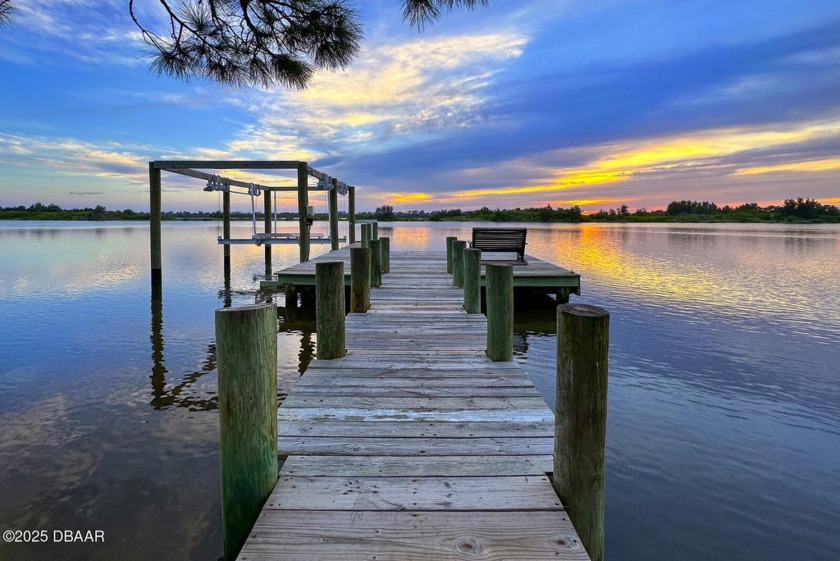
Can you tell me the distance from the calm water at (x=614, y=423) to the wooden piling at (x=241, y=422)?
1260mm

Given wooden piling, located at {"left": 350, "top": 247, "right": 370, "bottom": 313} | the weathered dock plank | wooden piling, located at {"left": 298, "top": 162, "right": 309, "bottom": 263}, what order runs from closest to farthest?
the weathered dock plank < wooden piling, located at {"left": 350, "top": 247, "right": 370, "bottom": 313} < wooden piling, located at {"left": 298, "top": 162, "right": 309, "bottom": 263}

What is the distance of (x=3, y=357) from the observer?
7.62 meters

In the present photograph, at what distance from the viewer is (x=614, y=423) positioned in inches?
205

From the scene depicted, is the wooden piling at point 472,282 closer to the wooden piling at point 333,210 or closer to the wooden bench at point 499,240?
the wooden bench at point 499,240

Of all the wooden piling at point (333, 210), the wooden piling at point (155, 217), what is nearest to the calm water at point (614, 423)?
the wooden piling at point (155, 217)

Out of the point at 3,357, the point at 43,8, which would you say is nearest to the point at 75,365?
the point at 3,357

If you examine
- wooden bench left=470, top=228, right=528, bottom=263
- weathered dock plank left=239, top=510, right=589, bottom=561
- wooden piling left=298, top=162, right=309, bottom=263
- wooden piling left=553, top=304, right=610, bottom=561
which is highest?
wooden piling left=298, top=162, right=309, bottom=263

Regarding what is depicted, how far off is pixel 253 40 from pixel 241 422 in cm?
529

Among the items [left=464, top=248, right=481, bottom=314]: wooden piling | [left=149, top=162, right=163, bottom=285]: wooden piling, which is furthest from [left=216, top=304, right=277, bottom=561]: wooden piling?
[left=149, top=162, right=163, bottom=285]: wooden piling

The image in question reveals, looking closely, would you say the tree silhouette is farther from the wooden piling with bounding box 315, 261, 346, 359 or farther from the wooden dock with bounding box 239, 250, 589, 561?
the wooden dock with bounding box 239, 250, 589, 561

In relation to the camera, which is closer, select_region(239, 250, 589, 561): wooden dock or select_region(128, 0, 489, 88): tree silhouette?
select_region(239, 250, 589, 561): wooden dock

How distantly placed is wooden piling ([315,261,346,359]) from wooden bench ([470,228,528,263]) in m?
8.11

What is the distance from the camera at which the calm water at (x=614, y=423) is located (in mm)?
3445

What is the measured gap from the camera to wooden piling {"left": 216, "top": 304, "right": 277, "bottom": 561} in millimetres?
2318
